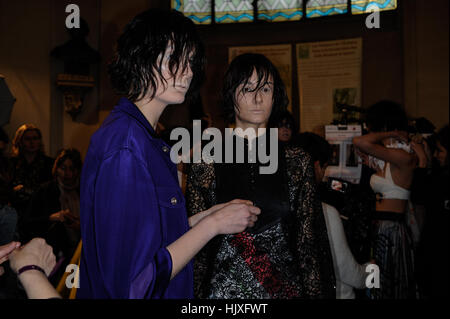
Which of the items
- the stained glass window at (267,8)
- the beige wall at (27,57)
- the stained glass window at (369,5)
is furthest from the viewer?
the stained glass window at (267,8)

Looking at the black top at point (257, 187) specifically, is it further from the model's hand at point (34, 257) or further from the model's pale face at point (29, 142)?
the model's pale face at point (29, 142)

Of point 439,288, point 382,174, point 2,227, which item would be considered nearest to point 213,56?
point 382,174

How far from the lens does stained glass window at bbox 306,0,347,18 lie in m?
6.48

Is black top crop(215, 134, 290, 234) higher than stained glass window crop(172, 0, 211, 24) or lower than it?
lower

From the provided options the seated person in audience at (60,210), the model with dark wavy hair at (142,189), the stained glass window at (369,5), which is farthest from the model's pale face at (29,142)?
the stained glass window at (369,5)

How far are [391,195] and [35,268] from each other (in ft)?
10.5

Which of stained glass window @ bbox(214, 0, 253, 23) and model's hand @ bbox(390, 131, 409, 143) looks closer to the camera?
model's hand @ bbox(390, 131, 409, 143)

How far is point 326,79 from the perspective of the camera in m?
6.22

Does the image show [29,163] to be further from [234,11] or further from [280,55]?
[234,11]

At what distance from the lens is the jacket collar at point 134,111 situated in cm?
98

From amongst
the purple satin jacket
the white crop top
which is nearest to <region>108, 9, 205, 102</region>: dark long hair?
the purple satin jacket

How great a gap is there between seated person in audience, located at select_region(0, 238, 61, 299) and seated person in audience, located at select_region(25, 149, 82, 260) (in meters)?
2.34

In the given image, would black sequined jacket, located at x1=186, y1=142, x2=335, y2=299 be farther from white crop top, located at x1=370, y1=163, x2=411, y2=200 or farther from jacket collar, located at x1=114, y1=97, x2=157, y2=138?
white crop top, located at x1=370, y1=163, x2=411, y2=200

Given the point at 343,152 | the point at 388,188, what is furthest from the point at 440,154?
the point at 343,152
